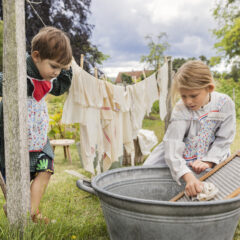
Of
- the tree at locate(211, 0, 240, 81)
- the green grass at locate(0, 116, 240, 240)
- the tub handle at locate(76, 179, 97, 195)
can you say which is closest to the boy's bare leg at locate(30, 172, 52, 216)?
the green grass at locate(0, 116, 240, 240)

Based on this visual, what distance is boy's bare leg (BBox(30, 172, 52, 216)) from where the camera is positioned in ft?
5.99

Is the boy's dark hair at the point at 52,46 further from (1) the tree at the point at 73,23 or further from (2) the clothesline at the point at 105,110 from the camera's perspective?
(1) the tree at the point at 73,23

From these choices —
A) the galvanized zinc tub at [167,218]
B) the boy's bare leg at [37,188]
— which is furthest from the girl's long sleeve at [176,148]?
the boy's bare leg at [37,188]

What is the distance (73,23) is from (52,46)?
8.17 m

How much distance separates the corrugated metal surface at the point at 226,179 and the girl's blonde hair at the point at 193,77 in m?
0.54

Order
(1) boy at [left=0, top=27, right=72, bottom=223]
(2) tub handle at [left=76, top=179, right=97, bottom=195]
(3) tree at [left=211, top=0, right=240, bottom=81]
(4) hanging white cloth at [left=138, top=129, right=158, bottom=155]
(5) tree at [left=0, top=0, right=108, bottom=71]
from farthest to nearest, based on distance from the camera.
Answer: (3) tree at [left=211, top=0, right=240, bottom=81], (5) tree at [left=0, top=0, right=108, bottom=71], (4) hanging white cloth at [left=138, top=129, right=158, bottom=155], (1) boy at [left=0, top=27, right=72, bottom=223], (2) tub handle at [left=76, top=179, right=97, bottom=195]

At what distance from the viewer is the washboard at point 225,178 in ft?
5.12

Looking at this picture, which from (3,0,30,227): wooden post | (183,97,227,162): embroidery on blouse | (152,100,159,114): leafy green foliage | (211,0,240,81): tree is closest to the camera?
(3,0,30,227): wooden post

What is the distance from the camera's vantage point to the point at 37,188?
1.85m

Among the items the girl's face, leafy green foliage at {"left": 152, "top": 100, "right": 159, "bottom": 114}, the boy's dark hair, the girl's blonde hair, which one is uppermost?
the boy's dark hair

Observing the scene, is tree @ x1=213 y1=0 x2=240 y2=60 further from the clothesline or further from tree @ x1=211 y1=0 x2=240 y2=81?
the clothesline

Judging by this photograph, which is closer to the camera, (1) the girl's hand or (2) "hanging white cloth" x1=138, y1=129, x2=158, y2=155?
(1) the girl's hand

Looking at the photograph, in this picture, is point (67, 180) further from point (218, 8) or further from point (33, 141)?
point (218, 8)

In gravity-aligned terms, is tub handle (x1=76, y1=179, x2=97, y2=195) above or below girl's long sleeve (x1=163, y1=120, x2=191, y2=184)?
below
